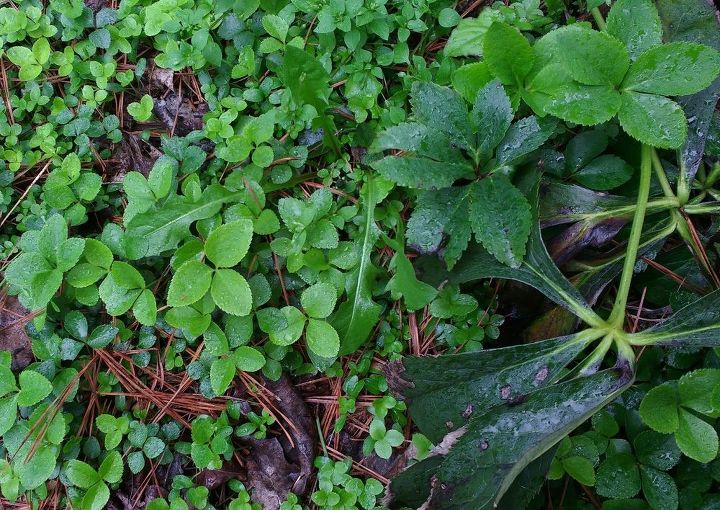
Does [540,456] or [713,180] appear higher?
[713,180]

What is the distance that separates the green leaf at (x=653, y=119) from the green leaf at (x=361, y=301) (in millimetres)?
822

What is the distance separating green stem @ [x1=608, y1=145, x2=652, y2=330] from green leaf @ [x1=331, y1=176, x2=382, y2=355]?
0.74m

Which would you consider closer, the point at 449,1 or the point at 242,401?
the point at 242,401

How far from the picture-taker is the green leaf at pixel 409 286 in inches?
67.4

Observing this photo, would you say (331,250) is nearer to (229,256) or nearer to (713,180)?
(229,256)

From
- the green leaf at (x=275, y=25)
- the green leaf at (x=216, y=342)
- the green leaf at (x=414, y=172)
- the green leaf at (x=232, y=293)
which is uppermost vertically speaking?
the green leaf at (x=275, y=25)

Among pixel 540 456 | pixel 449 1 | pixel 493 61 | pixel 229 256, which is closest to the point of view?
pixel 540 456

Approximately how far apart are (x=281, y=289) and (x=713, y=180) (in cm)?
146

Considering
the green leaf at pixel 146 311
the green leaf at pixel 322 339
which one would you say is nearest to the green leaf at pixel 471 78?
the green leaf at pixel 322 339

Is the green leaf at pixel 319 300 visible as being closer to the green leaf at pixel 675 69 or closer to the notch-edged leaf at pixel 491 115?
the notch-edged leaf at pixel 491 115

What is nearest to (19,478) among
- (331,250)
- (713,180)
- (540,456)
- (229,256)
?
(229,256)

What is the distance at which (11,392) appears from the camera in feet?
6.31

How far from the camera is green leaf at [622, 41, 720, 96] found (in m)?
1.55

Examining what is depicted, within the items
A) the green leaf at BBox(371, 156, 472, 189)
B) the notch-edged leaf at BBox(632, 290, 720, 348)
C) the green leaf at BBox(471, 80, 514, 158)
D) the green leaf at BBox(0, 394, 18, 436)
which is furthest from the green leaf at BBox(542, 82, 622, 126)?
the green leaf at BBox(0, 394, 18, 436)
